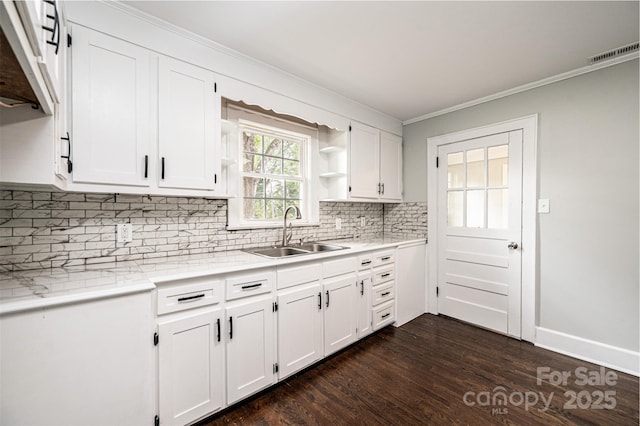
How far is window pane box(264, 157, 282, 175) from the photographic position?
9.09 feet

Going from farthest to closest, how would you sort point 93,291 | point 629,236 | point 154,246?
point 629,236 < point 154,246 < point 93,291

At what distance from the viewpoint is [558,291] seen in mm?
2516

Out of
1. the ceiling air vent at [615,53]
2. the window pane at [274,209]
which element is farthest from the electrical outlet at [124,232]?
the ceiling air vent at [615,53]

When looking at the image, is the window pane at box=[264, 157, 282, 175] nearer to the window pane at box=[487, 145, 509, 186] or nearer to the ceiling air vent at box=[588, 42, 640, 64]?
the window pane at box=[487, 145, 509, 186]

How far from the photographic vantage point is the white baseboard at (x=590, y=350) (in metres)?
2.16

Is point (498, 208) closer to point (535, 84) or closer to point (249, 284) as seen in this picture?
point (535, 84)

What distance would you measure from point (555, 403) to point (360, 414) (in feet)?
4.32

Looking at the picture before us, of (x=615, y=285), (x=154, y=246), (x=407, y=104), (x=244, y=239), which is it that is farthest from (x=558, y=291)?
(x=154, y=246)

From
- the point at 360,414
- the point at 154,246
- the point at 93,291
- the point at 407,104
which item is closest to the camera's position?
the point at 93,291

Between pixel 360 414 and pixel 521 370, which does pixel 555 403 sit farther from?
pixel 360 414

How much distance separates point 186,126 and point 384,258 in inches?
84.4

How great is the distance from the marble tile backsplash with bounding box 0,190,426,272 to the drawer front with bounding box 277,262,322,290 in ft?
2.08

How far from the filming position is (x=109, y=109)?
5.17 ft

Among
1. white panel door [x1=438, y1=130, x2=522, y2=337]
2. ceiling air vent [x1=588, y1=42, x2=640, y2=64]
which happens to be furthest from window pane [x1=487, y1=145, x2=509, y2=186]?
ceiling air vent [x1=588, y1=42, x2=640, y2=64]
